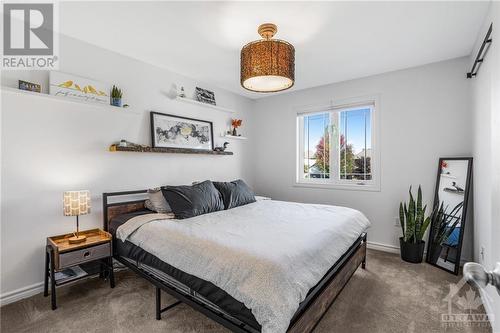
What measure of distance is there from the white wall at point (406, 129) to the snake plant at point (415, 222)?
0.91 ft

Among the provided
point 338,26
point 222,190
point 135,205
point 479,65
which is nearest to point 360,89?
point 479,65

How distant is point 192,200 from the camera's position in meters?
2.79

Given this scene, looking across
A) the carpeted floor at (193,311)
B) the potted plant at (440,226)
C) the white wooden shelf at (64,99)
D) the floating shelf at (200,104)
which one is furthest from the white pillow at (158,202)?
the potted plant at (440,226)

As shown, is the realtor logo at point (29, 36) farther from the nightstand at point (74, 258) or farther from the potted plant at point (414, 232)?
the potted plant at point (414, 232)

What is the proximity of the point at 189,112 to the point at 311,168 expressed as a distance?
2305mm

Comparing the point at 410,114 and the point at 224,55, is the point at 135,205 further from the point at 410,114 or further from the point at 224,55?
the point at 410,114

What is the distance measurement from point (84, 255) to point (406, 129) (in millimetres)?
4112

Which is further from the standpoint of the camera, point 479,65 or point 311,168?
point 311,168

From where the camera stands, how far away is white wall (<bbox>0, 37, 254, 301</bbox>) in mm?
2252

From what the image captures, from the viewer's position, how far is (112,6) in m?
2.11

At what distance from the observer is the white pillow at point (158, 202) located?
9.23ft

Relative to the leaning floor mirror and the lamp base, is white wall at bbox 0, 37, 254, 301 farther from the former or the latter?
the leaning floor mirror

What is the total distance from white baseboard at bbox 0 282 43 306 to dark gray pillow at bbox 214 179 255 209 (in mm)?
2034

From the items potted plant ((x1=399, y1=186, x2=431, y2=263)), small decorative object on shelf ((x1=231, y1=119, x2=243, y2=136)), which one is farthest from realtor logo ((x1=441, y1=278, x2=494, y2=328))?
small decorative object on shelf ((x1=231, y1=119, x2=243, y2=136))
